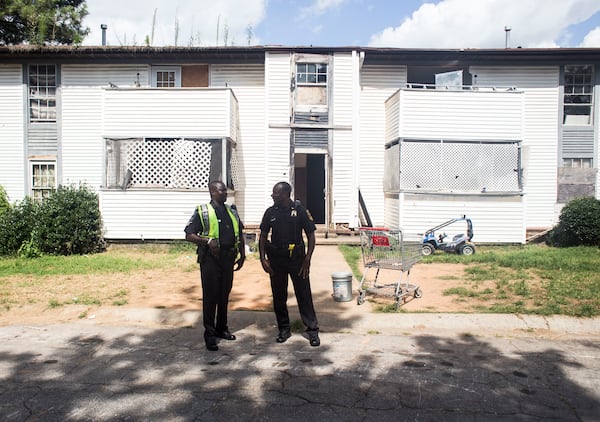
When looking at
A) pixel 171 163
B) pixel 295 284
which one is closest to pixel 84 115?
pixel 171 163

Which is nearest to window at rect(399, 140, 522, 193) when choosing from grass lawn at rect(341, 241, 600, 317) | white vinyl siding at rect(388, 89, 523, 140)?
white vinyl siding at rect(388, 89, 523, 140)

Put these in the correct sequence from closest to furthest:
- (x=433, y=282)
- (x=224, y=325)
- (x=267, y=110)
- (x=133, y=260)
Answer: (x=224, y=325)
(x=433, y=282)
(x=133, y=260)
(x=267, y=110)

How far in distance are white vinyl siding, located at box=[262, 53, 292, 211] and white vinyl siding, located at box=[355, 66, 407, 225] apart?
2.51m

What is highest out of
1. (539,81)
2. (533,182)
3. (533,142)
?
(539,81)

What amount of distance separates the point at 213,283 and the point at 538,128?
1342 cm

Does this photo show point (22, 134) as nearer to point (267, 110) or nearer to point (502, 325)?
point (267, 110)

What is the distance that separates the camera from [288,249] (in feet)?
18.7

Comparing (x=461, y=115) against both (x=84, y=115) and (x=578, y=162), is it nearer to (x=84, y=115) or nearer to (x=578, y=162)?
(x=578, y=162)

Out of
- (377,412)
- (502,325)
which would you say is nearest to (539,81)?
(502,325)

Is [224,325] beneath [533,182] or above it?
beneath

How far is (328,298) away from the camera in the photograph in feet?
25.8

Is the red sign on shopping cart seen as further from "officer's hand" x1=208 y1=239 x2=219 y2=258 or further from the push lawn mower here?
the push lawn mower

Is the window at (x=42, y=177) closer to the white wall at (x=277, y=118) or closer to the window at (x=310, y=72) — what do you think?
the white wall at (x=277, y=118)

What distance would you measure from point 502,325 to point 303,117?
9741mm
